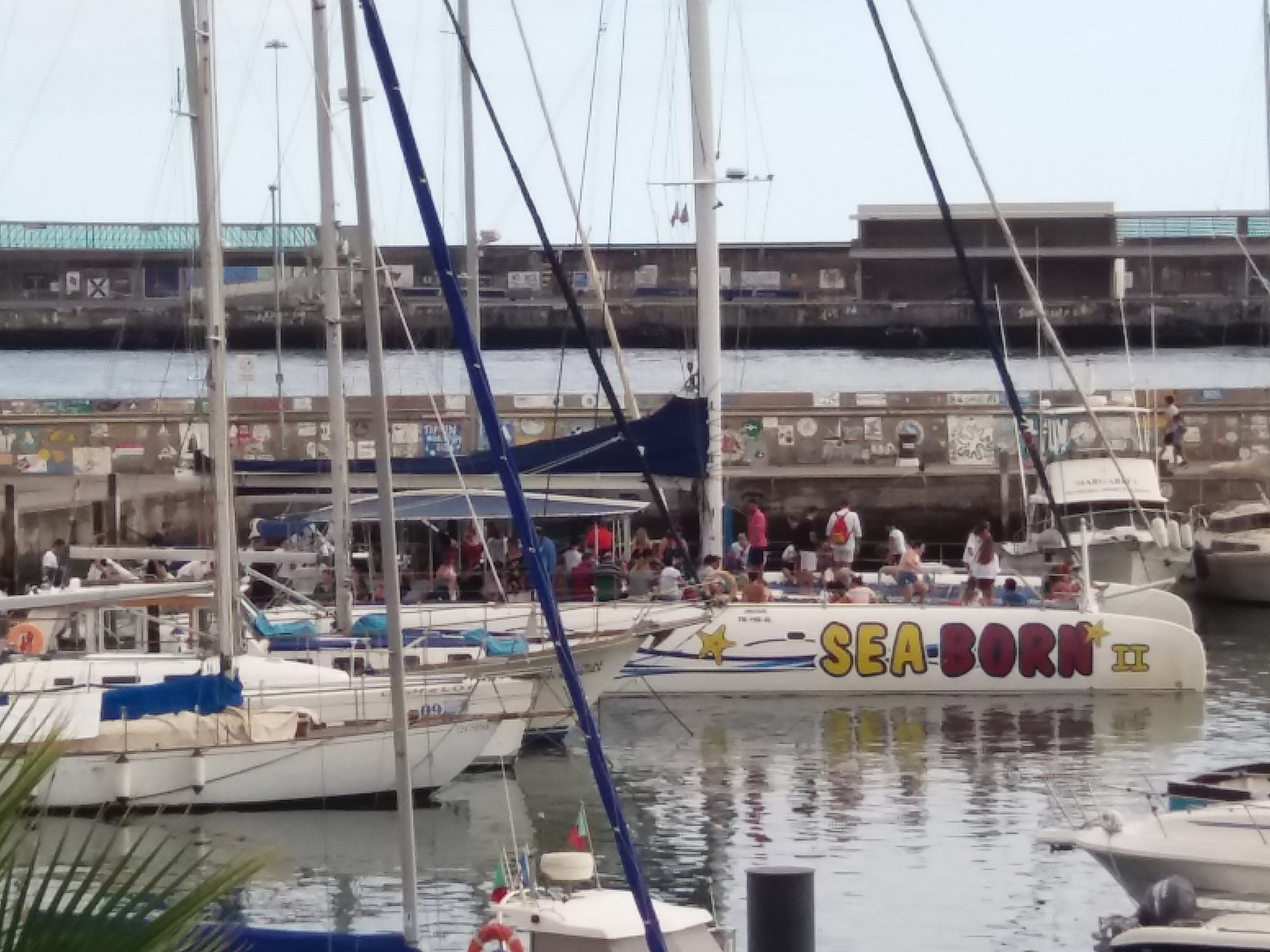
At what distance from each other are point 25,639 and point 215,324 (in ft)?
13.3

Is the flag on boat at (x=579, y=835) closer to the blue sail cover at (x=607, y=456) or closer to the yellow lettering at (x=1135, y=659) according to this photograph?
the blue sail cover at (x=607, y=456)

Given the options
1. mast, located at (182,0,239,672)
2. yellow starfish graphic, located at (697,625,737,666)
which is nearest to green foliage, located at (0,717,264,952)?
mast, located at (182,0,239,672)

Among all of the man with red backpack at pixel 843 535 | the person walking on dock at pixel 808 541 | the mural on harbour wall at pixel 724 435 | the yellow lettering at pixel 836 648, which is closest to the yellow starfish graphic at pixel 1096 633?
the yellow lettering at pixel 836 648

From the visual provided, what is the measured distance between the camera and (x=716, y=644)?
2453 centimetres

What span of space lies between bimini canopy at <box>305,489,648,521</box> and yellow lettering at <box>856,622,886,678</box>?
308 cm

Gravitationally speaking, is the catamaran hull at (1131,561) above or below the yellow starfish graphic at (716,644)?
above

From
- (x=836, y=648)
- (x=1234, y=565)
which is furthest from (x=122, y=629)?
(x=1234, y=565)

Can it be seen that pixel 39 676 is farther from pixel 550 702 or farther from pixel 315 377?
pixel 315 377

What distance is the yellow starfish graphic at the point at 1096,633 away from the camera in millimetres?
24766

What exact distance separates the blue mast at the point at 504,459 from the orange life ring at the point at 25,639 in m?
11.8

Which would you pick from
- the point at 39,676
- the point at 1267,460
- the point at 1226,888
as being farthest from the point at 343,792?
the point at 1267,460

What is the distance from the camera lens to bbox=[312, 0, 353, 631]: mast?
2223cm

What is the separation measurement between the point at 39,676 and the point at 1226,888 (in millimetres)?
11644

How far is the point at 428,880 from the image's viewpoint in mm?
16344
